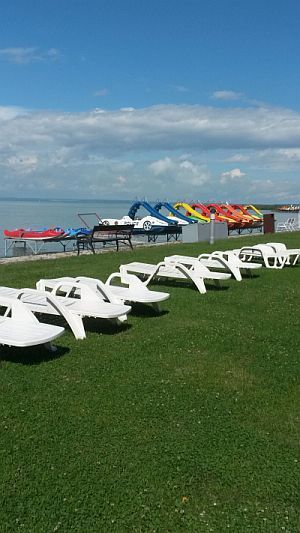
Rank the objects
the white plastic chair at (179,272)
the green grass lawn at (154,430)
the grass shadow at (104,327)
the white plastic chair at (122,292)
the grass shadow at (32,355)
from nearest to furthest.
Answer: the green grass lawn at (154,430)
the grass shadow at (32,355)
the grass shadow at (104,327)
the white plastic chair at (122,292)
the white plastic chair at (179,272)

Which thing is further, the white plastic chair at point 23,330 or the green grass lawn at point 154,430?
the white plastic chair at point 23,330

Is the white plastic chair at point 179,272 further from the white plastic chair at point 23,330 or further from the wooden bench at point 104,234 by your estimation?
the wooden bench at point 104,234

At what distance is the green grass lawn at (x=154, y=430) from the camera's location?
9.23 feet

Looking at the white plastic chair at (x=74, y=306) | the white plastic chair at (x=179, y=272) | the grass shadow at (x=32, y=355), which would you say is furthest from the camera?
the white plastic chair at (x=179, y=272)

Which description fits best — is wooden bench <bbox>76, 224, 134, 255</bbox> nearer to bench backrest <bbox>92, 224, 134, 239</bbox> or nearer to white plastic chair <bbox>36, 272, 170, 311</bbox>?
bench backrest <bbox>92, 224, 134, 239</bbox>

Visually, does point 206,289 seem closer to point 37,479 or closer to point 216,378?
point 216,378

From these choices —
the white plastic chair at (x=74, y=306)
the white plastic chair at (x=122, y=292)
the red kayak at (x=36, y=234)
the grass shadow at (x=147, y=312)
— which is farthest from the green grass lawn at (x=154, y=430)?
the red kayak at (x=36, y=234)

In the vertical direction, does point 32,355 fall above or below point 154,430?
above

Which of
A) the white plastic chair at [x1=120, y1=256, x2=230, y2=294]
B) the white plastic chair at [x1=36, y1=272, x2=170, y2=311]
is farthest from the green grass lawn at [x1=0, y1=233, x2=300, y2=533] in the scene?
the white plastic chair at [x1=120, y1=256, x2=230, y2=294]

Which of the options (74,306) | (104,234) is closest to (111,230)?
(104,234)

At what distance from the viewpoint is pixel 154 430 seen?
3.65m

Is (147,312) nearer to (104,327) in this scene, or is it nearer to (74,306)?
(104,327)

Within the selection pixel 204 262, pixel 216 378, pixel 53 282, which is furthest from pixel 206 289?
pixel 216 378

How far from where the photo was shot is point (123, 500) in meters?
2.89
